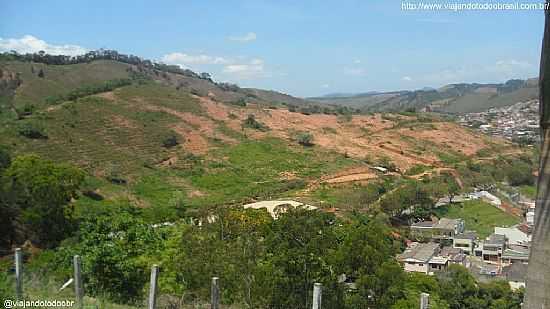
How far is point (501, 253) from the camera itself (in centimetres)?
3166

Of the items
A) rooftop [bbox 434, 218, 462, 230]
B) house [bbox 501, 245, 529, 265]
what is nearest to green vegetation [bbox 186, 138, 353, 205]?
rooftop [bbox 434, 218, 462, 230]

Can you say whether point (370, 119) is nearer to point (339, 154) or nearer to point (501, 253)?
point (339, 154)

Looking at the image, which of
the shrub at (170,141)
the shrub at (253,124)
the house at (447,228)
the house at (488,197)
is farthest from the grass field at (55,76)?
the house at (488,197)

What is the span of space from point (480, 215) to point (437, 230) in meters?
6.67

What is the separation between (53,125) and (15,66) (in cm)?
2457

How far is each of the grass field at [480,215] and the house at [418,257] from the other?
7.76m

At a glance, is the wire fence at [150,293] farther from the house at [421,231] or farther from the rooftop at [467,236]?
the rooftop at [467,236]

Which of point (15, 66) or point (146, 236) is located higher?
point (15, 66)

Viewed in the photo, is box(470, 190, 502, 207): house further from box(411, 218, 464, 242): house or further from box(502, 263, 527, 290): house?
box(502, 263, 527, 290): house

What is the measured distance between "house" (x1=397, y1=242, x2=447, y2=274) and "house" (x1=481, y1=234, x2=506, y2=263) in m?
3.49

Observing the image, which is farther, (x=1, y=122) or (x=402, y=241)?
(x=1, y=122)

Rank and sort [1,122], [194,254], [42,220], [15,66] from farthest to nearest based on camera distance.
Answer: [15,66] < [1,122] < [42,220] < [194,254]

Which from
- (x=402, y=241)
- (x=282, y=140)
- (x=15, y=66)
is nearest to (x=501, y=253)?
(x=402, y=241)

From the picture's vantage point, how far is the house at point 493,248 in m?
31.8
